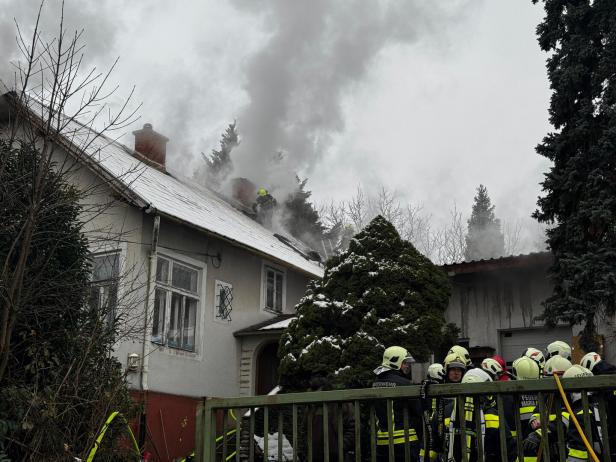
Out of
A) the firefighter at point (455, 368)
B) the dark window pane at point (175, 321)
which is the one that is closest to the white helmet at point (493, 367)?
the firefighter at point (455, 368)

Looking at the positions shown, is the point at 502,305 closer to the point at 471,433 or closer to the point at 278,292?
the point at 278,292

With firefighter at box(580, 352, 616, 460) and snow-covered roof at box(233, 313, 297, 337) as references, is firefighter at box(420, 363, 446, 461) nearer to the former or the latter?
firefighter at box(580, 352, 616, 460)

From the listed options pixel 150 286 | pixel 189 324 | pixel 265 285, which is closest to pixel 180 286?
pixel 189 324

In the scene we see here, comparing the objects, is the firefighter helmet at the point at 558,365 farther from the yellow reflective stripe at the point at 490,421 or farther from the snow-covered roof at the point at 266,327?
the snow-covered roof at the point at 266,327

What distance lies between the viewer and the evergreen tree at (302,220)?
1025 inches

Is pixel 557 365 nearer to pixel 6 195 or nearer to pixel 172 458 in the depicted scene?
pixel 6 195

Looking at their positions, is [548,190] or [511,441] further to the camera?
[548,190]

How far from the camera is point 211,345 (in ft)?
48.1

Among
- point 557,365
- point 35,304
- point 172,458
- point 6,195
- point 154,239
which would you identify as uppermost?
point 154,239

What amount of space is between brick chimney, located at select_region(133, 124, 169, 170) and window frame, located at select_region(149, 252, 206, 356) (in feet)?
18.0

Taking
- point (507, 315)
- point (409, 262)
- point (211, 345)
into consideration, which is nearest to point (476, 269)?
point (507, 315)

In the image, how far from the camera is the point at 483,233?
42.1 m

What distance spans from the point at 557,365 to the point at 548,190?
568 cm

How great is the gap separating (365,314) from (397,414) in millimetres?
5201
